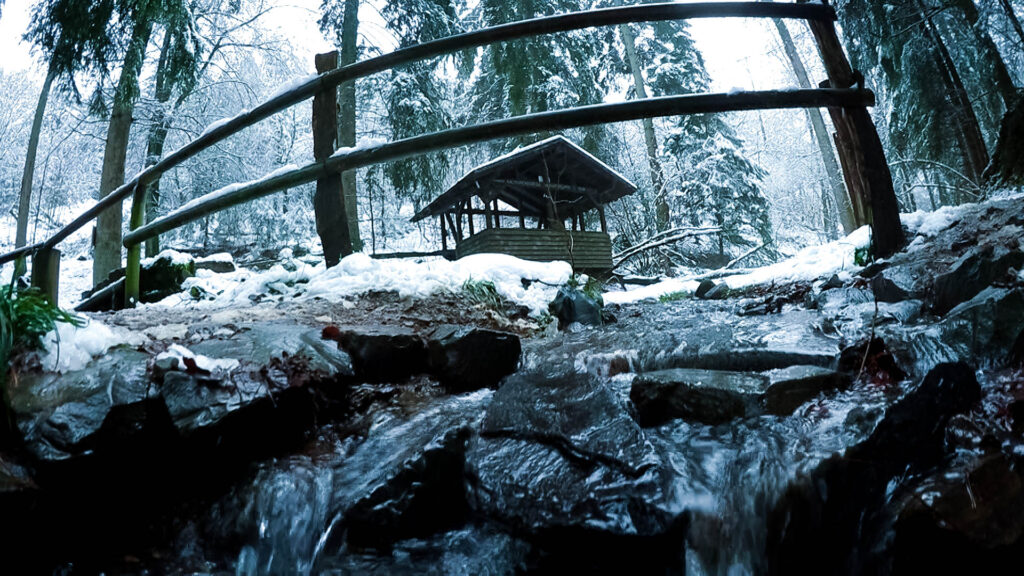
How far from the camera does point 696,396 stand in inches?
77.9

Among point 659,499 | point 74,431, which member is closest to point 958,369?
point 659,499

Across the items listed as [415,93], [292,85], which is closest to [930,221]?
[292,85]

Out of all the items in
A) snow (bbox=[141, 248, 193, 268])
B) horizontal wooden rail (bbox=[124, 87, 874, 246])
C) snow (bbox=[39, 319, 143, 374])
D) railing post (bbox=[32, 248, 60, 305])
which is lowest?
snow (bbox=[39, 319, 143, 374])

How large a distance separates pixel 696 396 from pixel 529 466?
82 centimetres

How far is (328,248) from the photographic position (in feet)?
13.7

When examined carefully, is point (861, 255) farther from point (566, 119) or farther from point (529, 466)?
point (529, 466)

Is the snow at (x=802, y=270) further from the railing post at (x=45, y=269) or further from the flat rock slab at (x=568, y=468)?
the railing post at (x=45, y=269)

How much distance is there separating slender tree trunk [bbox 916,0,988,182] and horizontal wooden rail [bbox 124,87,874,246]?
708 centimetres

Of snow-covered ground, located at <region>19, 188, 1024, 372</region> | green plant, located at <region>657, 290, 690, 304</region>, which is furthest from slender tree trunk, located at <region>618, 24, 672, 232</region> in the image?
snow-covered ground, located at <region>19, 188, 1024, 372</region>

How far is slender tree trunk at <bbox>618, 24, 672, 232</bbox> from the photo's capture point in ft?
55.9

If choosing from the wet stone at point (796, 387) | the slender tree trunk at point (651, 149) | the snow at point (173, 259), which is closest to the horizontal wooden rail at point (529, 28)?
the wet stone at point (796, 387)

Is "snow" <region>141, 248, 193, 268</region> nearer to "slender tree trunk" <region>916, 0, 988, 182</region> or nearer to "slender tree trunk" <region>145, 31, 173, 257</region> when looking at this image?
"slender tree trunk" <region>145, 31, 173, 257</region>

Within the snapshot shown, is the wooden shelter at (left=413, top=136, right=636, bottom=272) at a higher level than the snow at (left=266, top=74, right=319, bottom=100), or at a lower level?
higher

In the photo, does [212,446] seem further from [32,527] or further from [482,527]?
[482,527]
